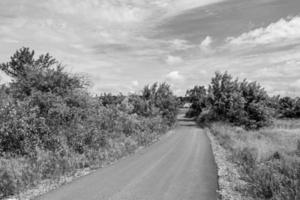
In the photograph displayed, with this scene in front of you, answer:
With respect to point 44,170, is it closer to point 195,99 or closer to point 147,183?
point 147,183

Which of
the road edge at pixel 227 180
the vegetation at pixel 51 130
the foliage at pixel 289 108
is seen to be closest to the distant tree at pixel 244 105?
the vegetation at pixel 51 130

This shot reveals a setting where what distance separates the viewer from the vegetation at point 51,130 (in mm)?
9703

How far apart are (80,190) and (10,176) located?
6.93ft

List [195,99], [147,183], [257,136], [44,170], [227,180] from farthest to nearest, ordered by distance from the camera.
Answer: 1. [195,99]
2. [257,136]
3. [44,170]
4. [227,180]
5. [147,183]

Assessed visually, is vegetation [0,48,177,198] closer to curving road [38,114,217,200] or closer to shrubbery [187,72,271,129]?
curving road [38,114,217,200]

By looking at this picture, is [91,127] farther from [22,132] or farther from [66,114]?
[22,132]

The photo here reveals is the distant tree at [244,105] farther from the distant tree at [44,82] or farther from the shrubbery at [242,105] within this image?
the distant tree at [44,82]

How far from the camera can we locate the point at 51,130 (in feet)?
41.3

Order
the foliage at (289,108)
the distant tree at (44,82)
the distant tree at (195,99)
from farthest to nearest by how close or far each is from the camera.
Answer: the distant tree at (195,99) < the foliage at (289,108) < the distant tree at (44,82)

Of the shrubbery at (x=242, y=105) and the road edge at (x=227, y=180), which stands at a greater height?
the shrubbery at (x=242, y=105)

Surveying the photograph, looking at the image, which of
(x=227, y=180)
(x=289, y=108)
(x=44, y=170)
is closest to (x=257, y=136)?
(x=227, y=180)

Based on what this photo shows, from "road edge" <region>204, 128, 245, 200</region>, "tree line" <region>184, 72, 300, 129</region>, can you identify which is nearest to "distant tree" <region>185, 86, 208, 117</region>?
"tree line" <region>184, 72, 300, 129</region>

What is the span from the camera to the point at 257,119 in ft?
115

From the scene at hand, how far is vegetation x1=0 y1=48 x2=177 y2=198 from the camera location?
382 inches
